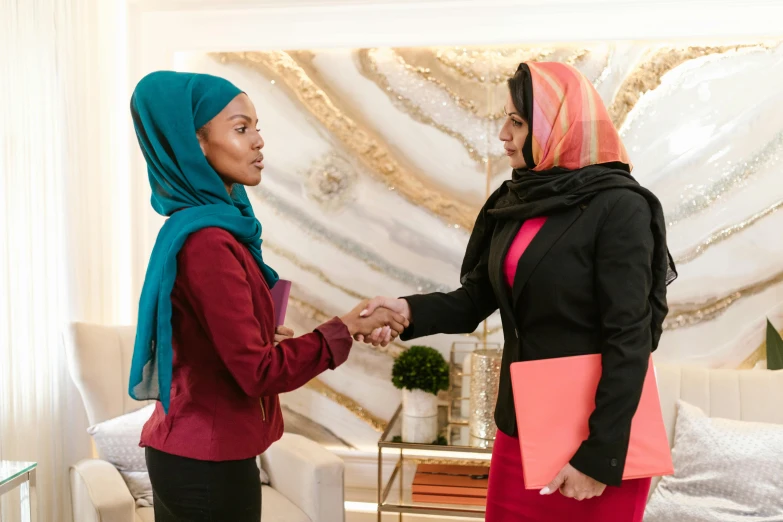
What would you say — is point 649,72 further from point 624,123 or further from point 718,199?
point 718,199

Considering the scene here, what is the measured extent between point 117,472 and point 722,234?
2387 mm

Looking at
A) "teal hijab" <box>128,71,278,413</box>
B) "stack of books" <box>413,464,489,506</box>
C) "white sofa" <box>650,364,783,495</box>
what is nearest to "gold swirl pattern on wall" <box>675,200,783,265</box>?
"white sofa" <box>650,364,783,495</box>

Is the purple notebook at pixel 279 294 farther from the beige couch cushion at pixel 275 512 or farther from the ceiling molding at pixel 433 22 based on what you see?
the ceiling molding at pixel 433 22

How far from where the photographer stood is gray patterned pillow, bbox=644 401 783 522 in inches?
91.2

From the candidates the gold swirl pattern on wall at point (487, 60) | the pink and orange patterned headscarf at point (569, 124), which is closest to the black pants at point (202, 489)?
the pink and orange patterned headscarf at point (569, 124)

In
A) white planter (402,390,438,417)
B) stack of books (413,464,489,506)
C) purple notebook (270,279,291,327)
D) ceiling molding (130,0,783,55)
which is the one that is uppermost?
ceiling molding (130,0,783,55)

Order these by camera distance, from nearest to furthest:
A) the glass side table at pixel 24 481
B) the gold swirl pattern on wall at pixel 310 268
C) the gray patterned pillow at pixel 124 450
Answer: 1. the glass side table at pixel 24 481
2. the gray patterned pillow at pixel 124 450
3. the gold swirl pattern on wall at pixel 310 268

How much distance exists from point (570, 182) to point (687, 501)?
56.0 inches

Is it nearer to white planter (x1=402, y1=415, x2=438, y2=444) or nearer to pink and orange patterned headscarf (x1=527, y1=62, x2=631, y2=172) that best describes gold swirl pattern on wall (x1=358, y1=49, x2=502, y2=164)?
white planter (x1=402, y1=415, x2=438, y2=444)

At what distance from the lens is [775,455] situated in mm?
2344

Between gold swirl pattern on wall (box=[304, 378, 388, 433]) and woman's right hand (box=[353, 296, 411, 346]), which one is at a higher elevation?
woman's right hand (box=[353, 296, 411, 346])

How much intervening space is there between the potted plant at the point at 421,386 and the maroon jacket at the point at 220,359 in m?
1.27

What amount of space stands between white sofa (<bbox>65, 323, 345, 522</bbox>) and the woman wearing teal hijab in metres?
0.81

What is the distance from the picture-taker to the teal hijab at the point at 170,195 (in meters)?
1.44
